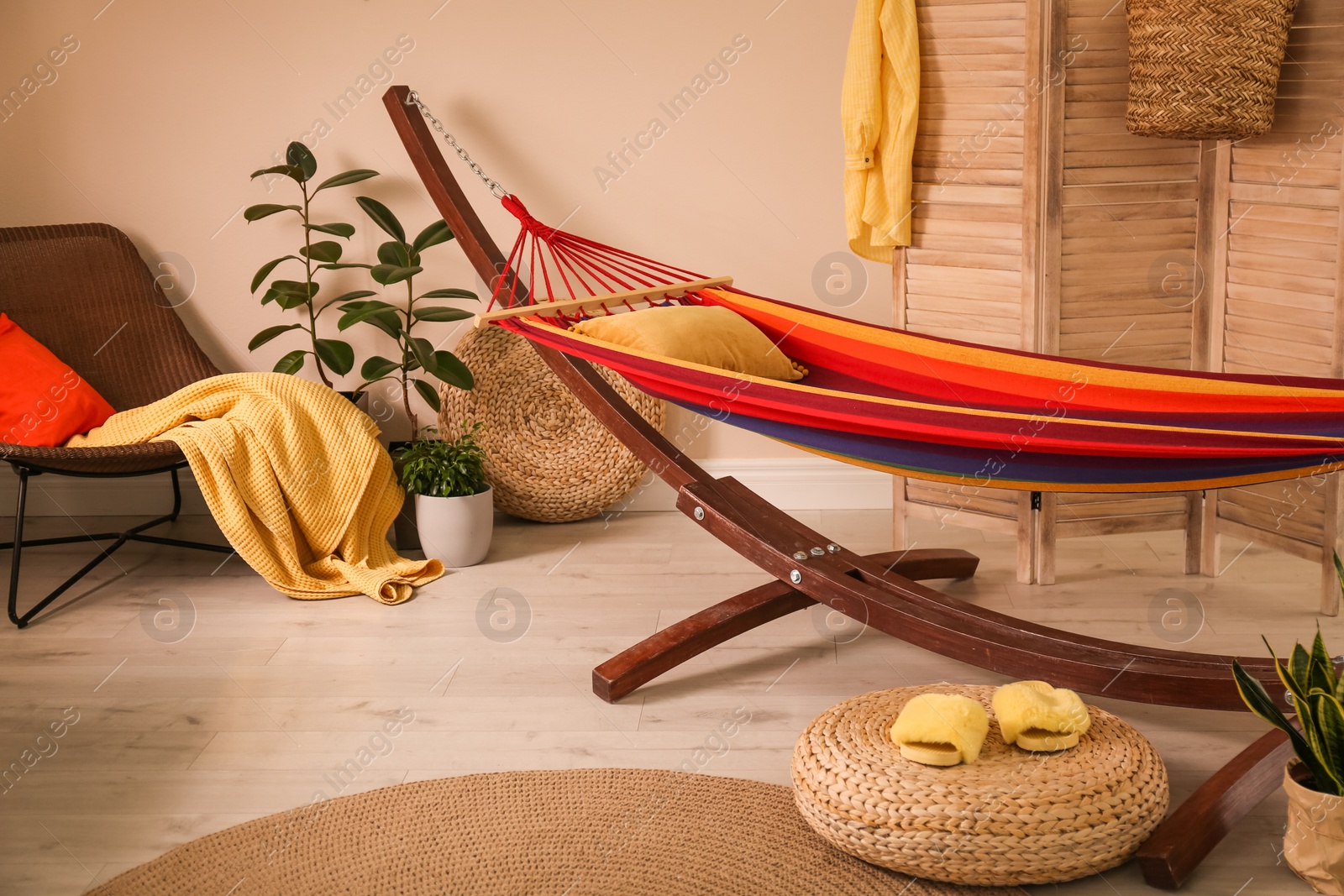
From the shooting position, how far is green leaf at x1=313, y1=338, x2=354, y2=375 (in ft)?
9.90

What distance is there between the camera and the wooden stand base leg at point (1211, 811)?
1.57m

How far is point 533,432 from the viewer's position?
3.34m

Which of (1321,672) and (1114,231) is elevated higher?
(1114,231)

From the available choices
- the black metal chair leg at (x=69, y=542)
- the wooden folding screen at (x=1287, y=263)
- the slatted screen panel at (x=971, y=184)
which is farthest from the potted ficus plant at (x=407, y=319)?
the wooden folding screen at (x=1287, y=263)

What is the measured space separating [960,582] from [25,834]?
2.03 metres

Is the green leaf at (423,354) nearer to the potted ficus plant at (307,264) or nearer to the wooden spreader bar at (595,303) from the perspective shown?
the potted ficus plant at (307,264)

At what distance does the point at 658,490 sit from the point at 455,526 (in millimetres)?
749

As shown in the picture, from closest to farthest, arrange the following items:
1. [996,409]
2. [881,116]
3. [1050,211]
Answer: [996,409]
[1050,211]
[881,116]

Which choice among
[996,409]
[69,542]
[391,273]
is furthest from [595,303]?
[69,542]

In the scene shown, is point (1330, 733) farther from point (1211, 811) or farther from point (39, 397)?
point (39, 397)

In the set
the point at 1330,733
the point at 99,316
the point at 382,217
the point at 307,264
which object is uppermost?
the point at 382,217

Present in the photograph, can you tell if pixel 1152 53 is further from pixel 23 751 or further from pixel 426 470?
pixel 23 751

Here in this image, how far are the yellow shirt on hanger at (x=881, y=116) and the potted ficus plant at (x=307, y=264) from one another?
135cm

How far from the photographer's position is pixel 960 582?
280cm
